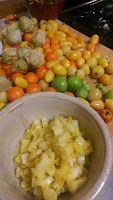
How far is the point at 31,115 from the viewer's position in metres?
0.76

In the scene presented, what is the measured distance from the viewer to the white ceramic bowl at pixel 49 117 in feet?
1.76

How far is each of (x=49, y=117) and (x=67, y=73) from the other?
427mm

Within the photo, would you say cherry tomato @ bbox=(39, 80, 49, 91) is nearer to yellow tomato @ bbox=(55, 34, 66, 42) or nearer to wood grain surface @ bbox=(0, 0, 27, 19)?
yellow tomato @ bbox=(55, 34, 66, 42)

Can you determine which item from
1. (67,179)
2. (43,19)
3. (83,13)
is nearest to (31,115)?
(67,179)

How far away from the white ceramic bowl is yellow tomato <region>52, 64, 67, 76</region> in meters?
0.37

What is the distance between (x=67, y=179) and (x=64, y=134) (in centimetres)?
16

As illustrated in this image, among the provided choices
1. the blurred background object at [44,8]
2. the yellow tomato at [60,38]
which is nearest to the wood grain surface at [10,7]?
the blurred background object at [44,8]

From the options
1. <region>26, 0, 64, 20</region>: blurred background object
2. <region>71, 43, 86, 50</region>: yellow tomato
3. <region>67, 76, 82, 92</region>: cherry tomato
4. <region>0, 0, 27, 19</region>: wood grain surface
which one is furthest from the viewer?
<region>0, 0, 27, 19</region>: wood grain surface

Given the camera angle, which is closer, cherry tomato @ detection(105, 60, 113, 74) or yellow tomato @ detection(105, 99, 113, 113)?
yellow tomato @ detection(105, 99, 113, 113)

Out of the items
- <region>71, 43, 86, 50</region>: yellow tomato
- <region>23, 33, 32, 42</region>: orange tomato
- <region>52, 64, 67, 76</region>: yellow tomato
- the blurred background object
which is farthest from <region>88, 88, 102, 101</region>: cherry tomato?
the blurred background object

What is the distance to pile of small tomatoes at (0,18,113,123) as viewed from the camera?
0.97 metres

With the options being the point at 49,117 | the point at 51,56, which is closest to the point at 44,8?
the point at 51,56

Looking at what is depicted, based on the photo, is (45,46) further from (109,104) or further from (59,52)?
(109,104)

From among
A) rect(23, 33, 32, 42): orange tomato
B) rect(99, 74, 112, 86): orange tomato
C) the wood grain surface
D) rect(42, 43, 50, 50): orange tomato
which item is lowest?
rect(99, 74, 112, 86): orange tomato
